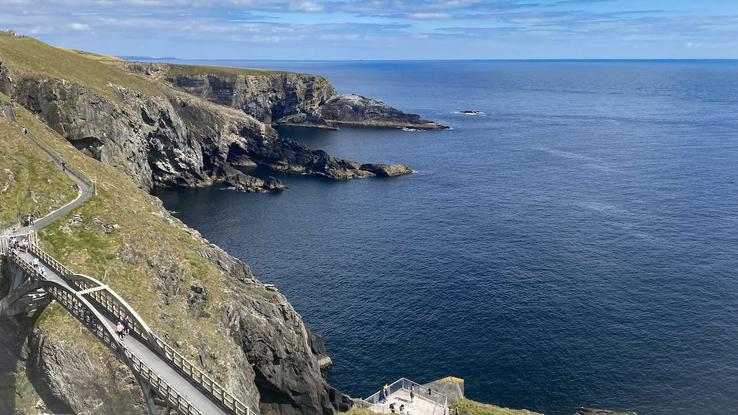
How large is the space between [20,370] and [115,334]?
15.8 meters

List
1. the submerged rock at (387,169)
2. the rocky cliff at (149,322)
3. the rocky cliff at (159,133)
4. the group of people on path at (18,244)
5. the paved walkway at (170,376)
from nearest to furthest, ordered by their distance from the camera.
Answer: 1. the paved walkway at (170,376)
2. the rocky cliff at (149,322)
3. the group of people on path at (18,244)
4. the rocky cliff at (159,133)
5. the submerged rock at (387,169)

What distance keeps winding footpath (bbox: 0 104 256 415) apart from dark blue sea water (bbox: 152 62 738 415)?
31.9 meters

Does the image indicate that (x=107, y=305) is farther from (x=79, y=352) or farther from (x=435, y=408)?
Answer: (x=435, y=408)

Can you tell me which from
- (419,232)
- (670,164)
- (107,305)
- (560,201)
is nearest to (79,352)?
(107,305)

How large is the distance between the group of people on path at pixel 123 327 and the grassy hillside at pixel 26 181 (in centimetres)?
2481

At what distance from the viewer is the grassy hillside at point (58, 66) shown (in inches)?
4537

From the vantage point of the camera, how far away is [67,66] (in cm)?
12700

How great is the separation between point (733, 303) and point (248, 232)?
84.1 meters

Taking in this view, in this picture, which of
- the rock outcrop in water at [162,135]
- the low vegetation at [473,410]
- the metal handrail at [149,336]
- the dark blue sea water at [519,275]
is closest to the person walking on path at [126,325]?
the metal handrail at [149,336]

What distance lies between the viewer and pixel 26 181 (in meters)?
63.7

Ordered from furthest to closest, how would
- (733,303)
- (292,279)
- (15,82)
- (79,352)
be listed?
(15,82)
(292,279)
(733,303)
(79,352)

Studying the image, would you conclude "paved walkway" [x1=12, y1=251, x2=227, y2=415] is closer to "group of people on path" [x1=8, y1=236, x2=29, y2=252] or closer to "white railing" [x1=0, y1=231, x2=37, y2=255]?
"group of people on path" [x1=8, y1=236, x2=29, y2=252]

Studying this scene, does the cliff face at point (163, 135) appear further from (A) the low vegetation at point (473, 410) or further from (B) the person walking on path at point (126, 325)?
(A) the low vegetation at point (473, 410)

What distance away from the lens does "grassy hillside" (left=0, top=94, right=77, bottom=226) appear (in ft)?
197
